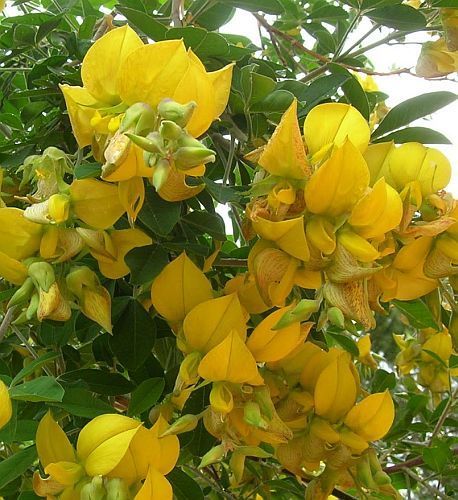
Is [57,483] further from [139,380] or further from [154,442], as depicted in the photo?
[139,380]

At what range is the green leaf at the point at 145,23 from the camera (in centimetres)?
68

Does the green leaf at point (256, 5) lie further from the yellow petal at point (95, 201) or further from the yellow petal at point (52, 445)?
the yellow petal at point (52, 445)

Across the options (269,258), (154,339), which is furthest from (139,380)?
(269,258)

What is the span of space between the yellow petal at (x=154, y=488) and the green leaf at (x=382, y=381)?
57 cm

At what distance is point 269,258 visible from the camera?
1.85 ft

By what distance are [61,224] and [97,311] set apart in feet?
0.26

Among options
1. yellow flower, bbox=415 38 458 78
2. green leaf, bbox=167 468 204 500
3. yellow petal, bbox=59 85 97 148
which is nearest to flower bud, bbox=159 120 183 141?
yellow petal, bbox=59 85 97 148

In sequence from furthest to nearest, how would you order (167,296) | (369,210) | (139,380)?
(139,380) < (167,296) < (369,210)

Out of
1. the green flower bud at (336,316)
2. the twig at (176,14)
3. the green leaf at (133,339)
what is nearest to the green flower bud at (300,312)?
the green flower bud at (336,316)

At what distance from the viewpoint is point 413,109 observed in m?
0.70

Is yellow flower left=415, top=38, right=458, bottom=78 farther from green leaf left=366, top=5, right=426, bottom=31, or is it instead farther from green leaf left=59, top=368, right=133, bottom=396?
green leaf left=59, top=368, right=133, bottom=396

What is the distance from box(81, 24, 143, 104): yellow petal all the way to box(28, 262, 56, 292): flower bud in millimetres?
135

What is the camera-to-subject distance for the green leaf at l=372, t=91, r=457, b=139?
0.70m

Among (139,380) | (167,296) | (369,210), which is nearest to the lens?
(369,210)
